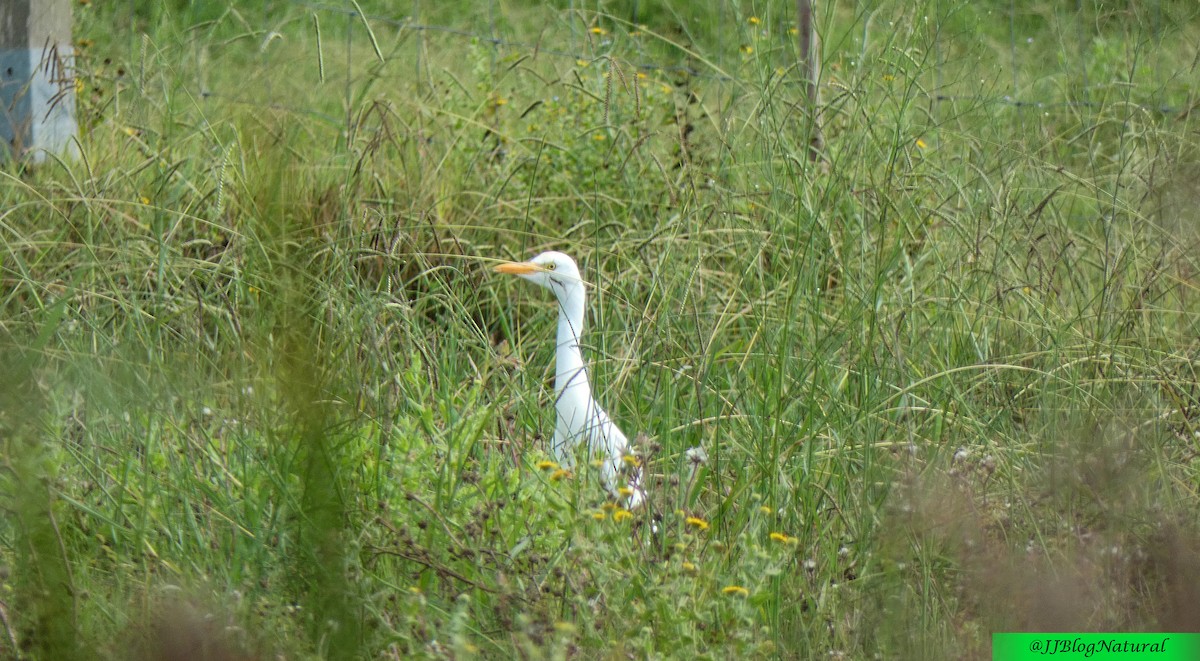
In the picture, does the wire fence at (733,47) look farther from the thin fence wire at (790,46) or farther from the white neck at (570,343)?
the white neck at (570,343)

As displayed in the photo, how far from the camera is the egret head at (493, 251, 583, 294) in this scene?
2576 mm

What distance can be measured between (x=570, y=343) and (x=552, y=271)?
0.62ft

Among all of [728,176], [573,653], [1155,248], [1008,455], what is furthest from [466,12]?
[573,653]

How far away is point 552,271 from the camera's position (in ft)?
8.52

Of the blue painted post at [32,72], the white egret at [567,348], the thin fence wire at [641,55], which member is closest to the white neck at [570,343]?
the white egret at [567,348]

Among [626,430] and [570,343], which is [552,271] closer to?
[570,343]

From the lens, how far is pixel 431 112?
12.0ft

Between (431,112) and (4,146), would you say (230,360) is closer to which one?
(4,146)

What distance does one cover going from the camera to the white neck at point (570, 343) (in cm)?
241

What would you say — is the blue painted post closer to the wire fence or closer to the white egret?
the wire fence

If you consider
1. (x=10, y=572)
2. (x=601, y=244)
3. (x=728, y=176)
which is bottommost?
(x=10, y=572)

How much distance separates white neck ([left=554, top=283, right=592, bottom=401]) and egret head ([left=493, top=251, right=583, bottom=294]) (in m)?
0.01

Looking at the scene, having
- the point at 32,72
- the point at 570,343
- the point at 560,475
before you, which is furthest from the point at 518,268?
the point at 32,72

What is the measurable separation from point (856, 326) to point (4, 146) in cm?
220
